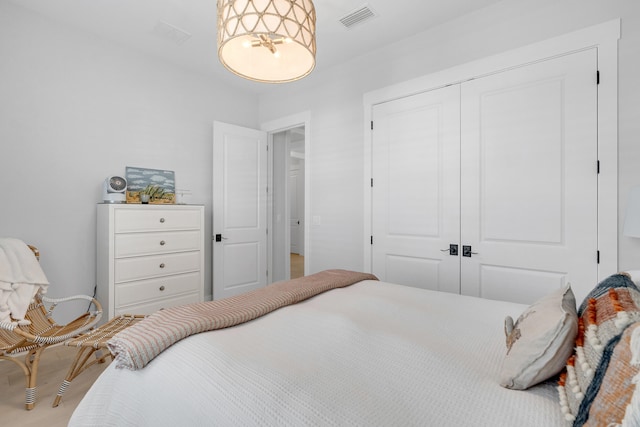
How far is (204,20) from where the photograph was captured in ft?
8.86

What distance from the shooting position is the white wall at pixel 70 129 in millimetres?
2543

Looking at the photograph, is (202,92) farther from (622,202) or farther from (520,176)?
(622,202)

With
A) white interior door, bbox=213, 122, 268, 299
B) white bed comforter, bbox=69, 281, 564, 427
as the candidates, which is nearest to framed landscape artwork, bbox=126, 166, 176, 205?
white interior door, bbox=213, 122, 268, 299

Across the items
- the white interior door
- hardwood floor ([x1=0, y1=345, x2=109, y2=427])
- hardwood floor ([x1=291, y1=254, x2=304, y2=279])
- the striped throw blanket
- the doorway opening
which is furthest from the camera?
hardwood floor ([x1=291, y1=254, x2=304, y2=279])

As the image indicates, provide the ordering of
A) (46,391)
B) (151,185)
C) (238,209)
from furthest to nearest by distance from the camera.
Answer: (238,209) → (151,185) → (46,391)

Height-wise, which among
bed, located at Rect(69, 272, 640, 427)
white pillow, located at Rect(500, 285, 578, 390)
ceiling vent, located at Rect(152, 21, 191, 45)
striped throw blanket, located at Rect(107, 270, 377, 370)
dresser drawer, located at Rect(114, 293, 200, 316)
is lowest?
dresser drawer, located at Rect(114, 293, 200, 316)

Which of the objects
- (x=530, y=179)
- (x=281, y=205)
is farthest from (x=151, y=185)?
(x=530, y=179)

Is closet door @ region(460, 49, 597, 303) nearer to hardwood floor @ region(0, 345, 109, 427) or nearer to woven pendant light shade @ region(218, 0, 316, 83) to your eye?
woven pendant light shade @ region(218, 0, 316, 83)

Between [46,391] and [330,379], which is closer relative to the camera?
[330,379]

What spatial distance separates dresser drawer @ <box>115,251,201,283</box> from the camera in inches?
106

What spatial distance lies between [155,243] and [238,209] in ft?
3.69

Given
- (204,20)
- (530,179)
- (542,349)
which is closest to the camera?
(542,349)

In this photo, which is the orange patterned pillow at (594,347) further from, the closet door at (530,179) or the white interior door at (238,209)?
the white interior door at (238,209)

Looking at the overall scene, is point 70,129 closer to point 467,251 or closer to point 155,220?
point 155,220
